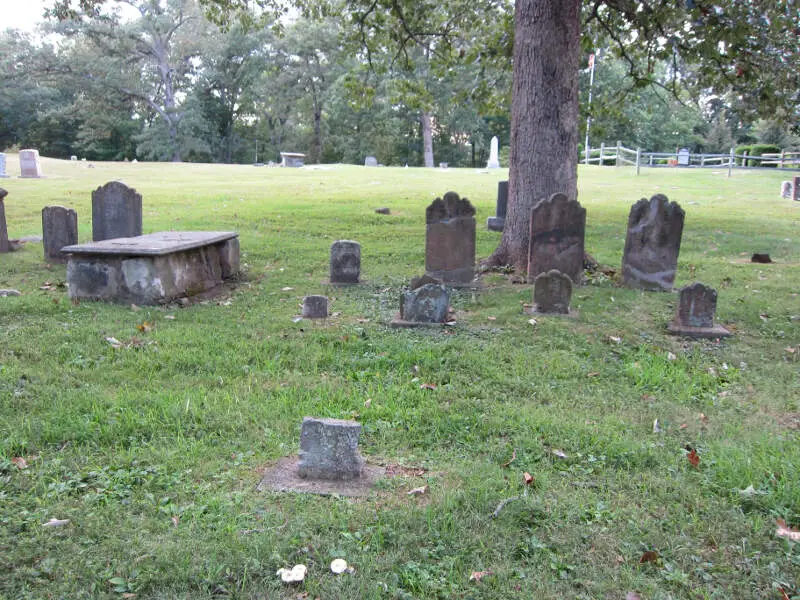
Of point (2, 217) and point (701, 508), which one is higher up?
point (2, 217)

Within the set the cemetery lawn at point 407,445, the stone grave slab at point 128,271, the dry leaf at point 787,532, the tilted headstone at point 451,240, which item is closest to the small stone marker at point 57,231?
the cemetery lawn at point 407,445

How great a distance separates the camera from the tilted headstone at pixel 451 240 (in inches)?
348

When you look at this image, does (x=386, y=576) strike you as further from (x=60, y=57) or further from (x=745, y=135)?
(x=745, y=135)

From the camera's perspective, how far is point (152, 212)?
15352 mm

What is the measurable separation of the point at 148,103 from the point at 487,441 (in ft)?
169

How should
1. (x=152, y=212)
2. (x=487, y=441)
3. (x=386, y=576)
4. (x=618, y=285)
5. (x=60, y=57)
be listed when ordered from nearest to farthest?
(x=386, y=576), (x=487, y=441), (x=618, y=285), (x=152, y=212), (x=60, y=57)

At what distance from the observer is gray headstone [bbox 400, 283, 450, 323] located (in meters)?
6.90

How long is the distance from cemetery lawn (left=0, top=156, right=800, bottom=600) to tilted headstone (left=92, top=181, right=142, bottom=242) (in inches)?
64.9

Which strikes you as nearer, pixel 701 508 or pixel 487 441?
pixel 701 508

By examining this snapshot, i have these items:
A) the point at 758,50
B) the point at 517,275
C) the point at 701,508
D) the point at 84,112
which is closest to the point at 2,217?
the point at 517,275

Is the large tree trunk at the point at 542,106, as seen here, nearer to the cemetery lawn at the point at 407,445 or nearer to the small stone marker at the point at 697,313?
the cemetery lawn at the point at 407,445

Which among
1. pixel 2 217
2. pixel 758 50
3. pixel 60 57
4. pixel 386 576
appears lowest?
pixel 386 576

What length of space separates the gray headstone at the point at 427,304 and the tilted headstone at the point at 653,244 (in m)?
3.10

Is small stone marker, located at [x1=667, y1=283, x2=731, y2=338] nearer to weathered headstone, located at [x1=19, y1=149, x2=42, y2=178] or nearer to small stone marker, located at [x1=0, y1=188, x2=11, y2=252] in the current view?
small stone marker, located at [x1=0, y1=188, x2=11, y2=252]
